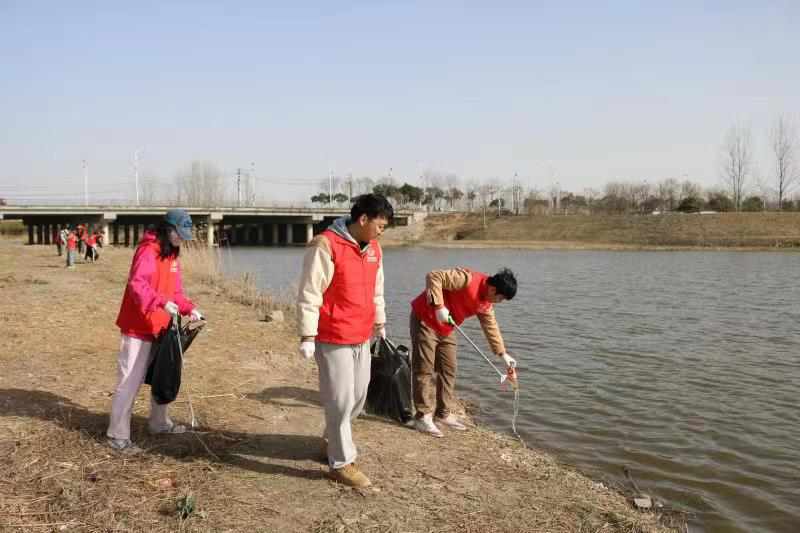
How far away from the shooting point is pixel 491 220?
238ft

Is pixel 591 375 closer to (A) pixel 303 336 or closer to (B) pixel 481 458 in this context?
(B) pixel 481 458

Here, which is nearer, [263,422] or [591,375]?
[263,422]

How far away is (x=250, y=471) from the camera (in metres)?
4.70

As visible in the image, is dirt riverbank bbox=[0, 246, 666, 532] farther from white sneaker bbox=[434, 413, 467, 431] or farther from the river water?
the river water

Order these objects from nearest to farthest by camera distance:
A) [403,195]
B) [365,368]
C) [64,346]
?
[365,368] → [64,346] → [403,195]

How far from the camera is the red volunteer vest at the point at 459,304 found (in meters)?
5.78

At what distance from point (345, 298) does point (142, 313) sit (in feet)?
5.08

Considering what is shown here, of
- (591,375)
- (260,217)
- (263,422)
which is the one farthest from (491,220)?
(263,422)

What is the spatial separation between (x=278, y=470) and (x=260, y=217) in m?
66.6

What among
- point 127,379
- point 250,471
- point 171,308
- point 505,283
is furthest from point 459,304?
point 127,379

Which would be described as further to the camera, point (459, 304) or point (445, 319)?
point (459, 304)

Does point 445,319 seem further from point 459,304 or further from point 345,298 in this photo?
point 345,298

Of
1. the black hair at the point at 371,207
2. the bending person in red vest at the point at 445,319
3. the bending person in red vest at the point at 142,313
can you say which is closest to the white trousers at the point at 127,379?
the bending person in red vest at the point at 142,313

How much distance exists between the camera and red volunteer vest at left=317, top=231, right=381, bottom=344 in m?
4.29
